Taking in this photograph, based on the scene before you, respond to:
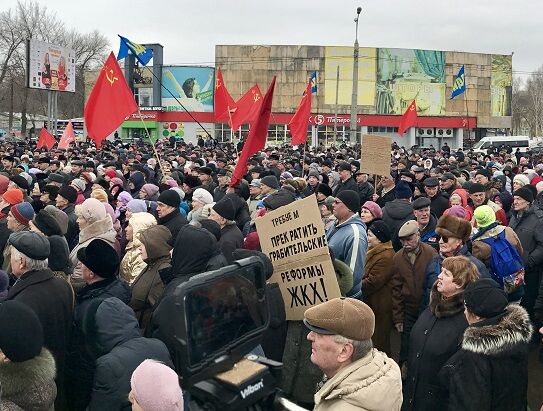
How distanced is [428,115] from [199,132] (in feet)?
64.0

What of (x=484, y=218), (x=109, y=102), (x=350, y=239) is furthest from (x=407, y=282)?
(x=109, y=102)

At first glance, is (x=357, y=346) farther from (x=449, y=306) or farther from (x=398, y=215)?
(x=398, y=215)

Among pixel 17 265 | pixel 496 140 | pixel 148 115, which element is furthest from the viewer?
pixel 148 115

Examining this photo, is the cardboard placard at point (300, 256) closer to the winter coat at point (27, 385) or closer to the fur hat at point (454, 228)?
the fur hat at point (454, 228)

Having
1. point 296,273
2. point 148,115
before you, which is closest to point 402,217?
point 296,273

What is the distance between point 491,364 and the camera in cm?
366

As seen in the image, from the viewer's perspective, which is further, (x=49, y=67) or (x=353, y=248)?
(x=49, y=67)

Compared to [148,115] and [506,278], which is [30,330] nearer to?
[506,278]

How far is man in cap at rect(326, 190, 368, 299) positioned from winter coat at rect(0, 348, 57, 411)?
2.80 meters

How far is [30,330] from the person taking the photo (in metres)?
2.97

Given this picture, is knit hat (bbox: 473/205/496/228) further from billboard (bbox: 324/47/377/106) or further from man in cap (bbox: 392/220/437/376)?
billboard (bbox: 324/47/377/106)

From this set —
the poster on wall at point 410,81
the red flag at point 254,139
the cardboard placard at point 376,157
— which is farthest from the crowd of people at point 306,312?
the poster on wall at point 410,81

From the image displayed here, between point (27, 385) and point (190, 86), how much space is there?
52125mm

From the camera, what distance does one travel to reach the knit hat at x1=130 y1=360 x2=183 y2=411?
2502 millimetres
